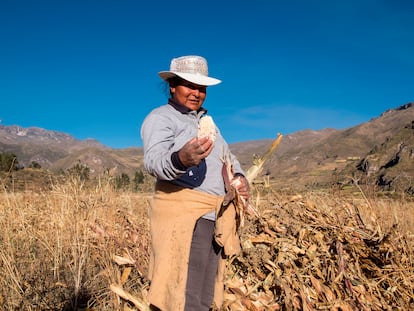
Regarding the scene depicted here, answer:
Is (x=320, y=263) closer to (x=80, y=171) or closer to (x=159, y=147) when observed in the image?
(x=159, y=147)

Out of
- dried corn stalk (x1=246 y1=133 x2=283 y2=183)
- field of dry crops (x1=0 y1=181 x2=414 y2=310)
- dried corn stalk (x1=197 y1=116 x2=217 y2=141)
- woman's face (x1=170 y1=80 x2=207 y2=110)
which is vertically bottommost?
field of dry crops (x1=0 y1=181 x2=414 y2=310)

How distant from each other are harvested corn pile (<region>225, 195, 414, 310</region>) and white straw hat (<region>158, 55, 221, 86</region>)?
1.33m

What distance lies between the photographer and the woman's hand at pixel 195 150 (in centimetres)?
140

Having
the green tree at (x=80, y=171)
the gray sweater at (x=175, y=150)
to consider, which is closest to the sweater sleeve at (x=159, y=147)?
the gray sweater at (x=175, y=150)

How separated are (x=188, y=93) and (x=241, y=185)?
1.82 feet

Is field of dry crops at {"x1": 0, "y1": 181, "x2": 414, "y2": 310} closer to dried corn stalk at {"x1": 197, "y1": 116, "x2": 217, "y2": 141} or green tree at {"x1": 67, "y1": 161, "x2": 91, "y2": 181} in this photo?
dried corn stalk at {"x1": 197, "y1": 116, "x2": 217, "y2": 141}

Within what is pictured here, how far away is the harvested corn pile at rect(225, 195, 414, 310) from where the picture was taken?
8.04 ft

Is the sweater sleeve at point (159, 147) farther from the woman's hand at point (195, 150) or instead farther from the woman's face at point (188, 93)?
the woman's face at point (188, 93)

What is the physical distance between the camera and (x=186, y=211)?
1788mm

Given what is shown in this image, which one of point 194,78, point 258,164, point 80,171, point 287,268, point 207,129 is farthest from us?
point 80,171

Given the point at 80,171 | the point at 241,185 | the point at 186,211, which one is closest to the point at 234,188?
the point at 241,185

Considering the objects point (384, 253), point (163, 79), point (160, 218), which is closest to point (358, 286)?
point (384, 253)

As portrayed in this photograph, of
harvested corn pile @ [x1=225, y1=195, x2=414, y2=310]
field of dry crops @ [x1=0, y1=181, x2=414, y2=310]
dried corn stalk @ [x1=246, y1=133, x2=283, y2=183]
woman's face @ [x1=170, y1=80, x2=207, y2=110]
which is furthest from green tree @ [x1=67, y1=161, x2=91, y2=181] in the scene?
dried corn stalk @ [x1=246, y1=133, x2=283, y2=183]

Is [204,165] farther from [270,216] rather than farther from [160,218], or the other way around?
[270,216]
